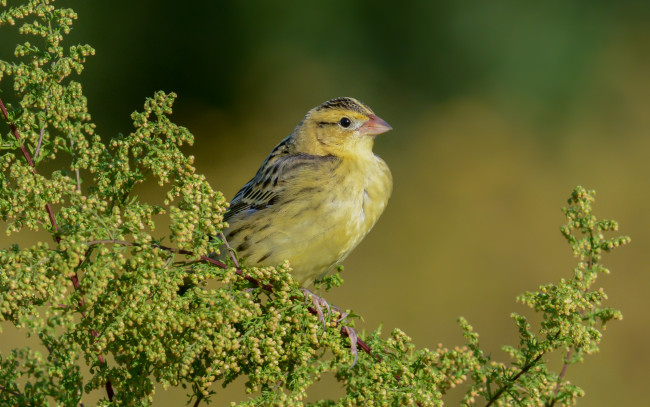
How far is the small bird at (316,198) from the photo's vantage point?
265cm

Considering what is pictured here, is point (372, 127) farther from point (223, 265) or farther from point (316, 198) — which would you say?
point (223, 265)

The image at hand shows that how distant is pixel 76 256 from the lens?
1214mm

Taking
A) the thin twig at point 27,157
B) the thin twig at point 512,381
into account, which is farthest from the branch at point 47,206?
the thin twig at point 512,381

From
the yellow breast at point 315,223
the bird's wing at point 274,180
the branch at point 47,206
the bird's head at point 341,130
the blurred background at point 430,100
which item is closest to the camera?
the branch at point 47,206

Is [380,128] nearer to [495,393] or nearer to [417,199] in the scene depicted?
[495,393]

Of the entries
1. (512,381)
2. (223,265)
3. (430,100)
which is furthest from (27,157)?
(430,100)

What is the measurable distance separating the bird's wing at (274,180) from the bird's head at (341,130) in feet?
0.28

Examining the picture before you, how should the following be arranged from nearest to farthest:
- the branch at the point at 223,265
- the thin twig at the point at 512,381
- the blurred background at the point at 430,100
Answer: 1. the branch at the point at 223,265
2. the thin twig at the point at 512,381
3. the blurred background at the point at 430,100

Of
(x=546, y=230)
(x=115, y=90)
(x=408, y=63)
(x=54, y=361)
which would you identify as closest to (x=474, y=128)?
(x=408, y=63)

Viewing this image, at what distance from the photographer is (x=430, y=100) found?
18.1 feet

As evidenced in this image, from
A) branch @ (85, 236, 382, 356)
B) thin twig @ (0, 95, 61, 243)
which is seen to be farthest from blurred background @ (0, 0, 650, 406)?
thin twig @ (0, 95, 61, 243)

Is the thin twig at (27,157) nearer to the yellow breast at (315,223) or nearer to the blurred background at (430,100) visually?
the yellow breast at (315,223)

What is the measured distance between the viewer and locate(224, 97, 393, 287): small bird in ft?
8.69

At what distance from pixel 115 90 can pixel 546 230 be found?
287 cm
